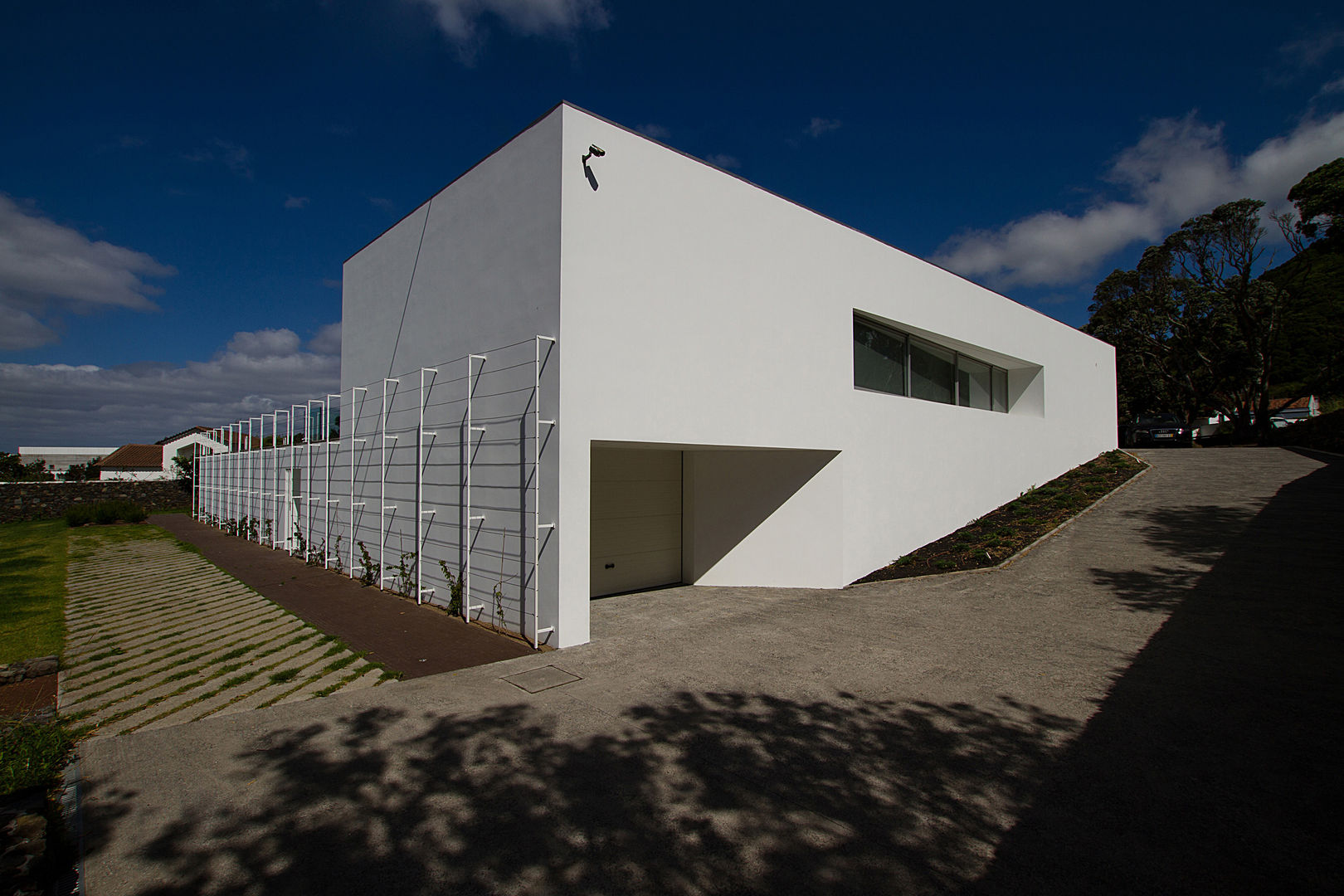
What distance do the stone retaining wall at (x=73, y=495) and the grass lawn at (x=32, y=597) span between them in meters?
7.95

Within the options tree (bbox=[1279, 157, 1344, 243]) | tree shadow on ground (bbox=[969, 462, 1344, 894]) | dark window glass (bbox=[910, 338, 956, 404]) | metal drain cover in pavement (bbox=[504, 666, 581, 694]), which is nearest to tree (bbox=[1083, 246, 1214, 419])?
tree (bbox=[1279, 157, 1344, 243])

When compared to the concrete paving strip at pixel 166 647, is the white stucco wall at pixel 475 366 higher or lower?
higher

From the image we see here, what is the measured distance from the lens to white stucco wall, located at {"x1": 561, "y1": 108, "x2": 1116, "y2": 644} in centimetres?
645

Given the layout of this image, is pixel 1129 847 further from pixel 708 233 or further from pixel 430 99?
pixel 430 99

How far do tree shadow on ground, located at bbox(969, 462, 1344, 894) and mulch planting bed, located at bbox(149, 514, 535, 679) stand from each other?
15.3ft

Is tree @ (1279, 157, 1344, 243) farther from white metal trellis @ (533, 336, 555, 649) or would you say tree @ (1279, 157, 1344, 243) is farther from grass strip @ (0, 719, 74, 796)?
grass strip @ (0, 719, 74, 796)

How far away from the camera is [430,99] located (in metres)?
10.7

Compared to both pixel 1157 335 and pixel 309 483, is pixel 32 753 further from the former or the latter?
pixel 1157 335

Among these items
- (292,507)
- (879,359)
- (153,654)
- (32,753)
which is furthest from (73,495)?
(879,359)

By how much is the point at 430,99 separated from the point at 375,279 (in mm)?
3230

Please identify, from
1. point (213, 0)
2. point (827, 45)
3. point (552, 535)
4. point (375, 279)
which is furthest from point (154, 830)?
point (827, 45)

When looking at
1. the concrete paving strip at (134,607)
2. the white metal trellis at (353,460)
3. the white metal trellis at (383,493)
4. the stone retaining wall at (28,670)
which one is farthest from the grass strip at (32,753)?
the white metal trellis at (353,460)

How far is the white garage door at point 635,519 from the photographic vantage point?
9.62 meters

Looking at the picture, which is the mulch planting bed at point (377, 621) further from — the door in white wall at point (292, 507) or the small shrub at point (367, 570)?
the door in white wall at point (292, 507)
